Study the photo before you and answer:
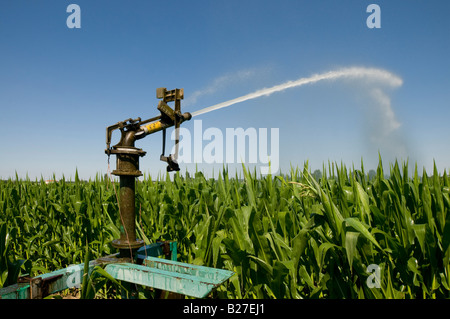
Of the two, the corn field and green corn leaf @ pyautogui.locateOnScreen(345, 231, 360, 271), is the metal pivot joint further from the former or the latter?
green corn leaf @ pyautogui.locateOnScreen(345, 231, 360, 271)

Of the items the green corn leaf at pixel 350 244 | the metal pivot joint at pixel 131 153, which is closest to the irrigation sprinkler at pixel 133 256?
the metal pivot joint at pixel 131 153

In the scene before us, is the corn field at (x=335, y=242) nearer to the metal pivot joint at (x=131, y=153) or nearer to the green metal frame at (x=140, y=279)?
the metal pivot joint at (x=131, y=153)

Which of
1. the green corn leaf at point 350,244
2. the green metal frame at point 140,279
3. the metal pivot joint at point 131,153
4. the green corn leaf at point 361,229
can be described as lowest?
the green metal frame at point 140,279

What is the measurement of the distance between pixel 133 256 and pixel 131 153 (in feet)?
3.00

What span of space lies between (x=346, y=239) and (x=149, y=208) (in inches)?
129

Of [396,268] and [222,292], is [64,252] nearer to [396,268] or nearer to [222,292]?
[222,292]

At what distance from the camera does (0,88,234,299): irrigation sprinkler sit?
68.3 inches

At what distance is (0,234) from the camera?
2.78 metres

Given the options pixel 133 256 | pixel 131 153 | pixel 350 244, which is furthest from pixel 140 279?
pixel 350 244

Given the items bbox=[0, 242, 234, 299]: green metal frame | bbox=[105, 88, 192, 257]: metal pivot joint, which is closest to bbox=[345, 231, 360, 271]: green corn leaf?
bbox=[0, 242, 234, 299]: green metal frame

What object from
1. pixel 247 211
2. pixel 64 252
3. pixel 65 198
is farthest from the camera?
pixel 65 198

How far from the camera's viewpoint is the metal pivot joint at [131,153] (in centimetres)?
238

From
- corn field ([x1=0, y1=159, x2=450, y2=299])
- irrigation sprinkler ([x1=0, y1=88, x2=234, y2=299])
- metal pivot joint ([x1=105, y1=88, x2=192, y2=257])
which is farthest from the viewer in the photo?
metal pivot joint ([x1=105, y1=88, x2=192, y2=257])
